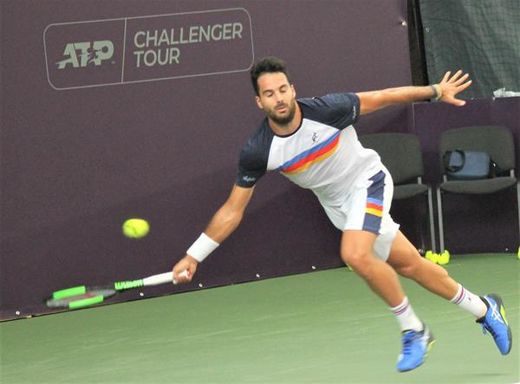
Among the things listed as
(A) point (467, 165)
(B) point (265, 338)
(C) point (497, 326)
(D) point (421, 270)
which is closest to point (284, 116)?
(D) point (421, 270)

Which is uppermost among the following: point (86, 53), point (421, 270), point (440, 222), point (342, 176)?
point (86, 53)

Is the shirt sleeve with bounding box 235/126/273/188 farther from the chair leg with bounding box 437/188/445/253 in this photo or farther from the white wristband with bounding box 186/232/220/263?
the chair leg with bounding box 437/188/445/253

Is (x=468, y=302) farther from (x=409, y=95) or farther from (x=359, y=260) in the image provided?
(x=409, y=95)

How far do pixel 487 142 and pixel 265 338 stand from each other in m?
3.67

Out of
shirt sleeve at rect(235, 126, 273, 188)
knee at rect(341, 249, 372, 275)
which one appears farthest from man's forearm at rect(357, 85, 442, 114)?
knee at rect(341, 249, 372, 275)

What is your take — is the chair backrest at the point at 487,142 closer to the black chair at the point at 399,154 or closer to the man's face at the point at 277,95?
the black chair at the point at 399,154

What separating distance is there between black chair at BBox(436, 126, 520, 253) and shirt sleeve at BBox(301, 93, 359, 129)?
406 cm

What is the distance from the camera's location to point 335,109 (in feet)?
18.9

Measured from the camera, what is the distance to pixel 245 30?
371 inches

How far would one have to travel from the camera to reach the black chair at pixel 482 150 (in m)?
9.63

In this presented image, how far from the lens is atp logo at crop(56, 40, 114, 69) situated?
28.8 ft

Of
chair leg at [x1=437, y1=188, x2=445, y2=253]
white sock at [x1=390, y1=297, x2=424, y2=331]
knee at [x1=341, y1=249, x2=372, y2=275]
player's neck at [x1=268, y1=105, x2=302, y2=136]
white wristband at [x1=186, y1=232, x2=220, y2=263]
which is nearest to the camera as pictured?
knee at [x1=341, y1=249, x2=372, y2=275]

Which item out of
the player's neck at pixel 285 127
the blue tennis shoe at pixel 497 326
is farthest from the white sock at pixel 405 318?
the player's neck at pixel 285 127

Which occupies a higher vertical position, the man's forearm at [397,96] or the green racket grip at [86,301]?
the man's forearm at [397,96]
